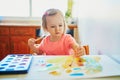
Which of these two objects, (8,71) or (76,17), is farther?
(76,17)

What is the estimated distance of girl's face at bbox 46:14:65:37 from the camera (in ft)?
4.52

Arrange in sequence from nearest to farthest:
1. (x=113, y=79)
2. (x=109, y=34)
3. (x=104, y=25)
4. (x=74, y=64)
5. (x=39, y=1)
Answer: (x=113, y=79)
(x=74, y=64)
(x=109, y=34)
(x=104, y=25)
(x=39, y=1)

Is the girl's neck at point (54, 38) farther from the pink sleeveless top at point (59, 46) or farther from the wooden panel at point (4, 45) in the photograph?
the wooden panel at point (4, 45)

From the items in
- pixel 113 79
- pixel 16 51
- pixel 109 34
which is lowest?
pixel 16 51

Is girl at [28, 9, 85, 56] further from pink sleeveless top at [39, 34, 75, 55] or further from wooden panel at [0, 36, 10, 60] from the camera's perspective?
wooden panel at [0, 36, 10, 60]

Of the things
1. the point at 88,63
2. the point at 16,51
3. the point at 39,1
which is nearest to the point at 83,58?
the point at 88,63

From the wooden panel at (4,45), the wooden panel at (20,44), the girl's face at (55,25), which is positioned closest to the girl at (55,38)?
the girl's face at (55,25)

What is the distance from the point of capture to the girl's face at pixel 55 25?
4.52 ft

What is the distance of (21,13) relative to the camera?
3475mm

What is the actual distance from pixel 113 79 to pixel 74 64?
23cm

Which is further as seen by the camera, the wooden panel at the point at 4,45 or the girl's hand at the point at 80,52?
the wooden panel at the point at 4,45

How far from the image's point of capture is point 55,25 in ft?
4.51

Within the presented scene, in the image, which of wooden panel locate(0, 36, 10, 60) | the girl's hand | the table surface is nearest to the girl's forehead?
the girl's hand

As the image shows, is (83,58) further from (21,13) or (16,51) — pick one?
(21,13)
